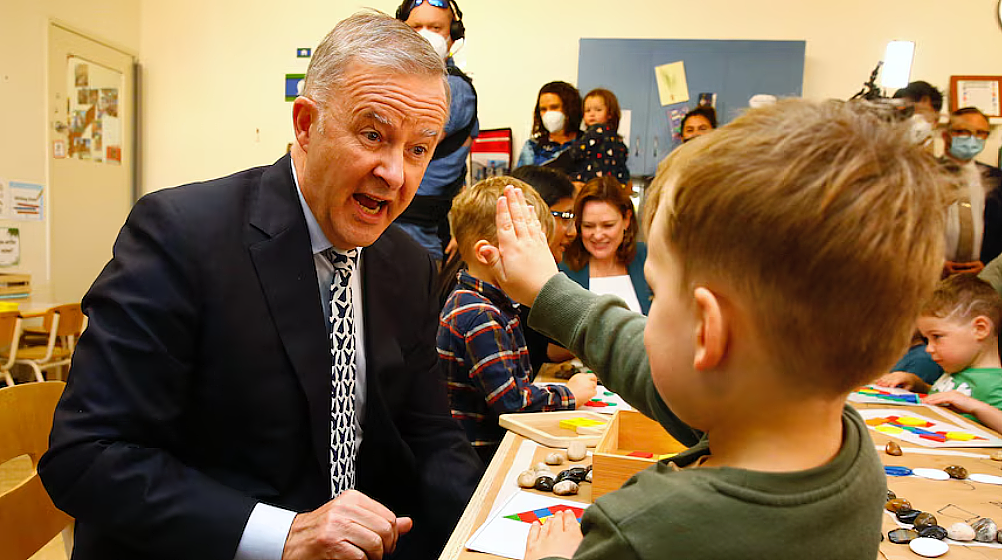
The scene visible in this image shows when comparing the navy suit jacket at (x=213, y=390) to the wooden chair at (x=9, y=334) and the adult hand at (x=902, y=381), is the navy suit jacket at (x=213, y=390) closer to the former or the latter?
the adult hand at (x=902, y=381)

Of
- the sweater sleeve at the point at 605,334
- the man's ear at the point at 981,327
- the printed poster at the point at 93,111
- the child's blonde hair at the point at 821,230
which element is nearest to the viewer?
the child's blonde hair at the point at 821,230

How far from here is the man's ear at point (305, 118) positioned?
4.56ft

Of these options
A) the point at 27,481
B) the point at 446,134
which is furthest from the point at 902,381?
the point at 27,481

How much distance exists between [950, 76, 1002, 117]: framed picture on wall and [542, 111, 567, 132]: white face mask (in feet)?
10.9

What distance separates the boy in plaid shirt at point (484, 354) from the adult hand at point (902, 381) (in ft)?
4.91

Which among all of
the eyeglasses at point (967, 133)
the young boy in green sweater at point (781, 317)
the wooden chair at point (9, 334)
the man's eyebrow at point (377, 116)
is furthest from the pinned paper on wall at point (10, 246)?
the eyeglasses at point (967, 133)

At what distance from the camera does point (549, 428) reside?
5.90ft

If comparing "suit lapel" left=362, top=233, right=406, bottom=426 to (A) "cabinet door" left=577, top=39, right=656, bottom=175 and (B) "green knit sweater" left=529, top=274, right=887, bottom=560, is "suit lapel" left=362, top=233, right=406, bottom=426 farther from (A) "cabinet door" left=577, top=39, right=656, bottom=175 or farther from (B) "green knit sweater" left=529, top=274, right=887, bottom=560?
(A) "cabinet door" left=577, top=39, right=656, bottom=175

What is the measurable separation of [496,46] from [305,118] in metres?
5.39

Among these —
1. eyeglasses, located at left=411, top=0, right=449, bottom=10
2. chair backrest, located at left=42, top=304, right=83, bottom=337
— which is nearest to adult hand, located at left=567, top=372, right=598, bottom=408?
eyeglasses, located at left=411, top=0, right=449, bottom=10

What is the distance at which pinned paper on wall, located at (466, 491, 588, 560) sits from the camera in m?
1.12

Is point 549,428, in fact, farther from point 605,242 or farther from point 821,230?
point 605,242

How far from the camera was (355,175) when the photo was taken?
4.49 ft

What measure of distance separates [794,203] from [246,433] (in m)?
1.04
